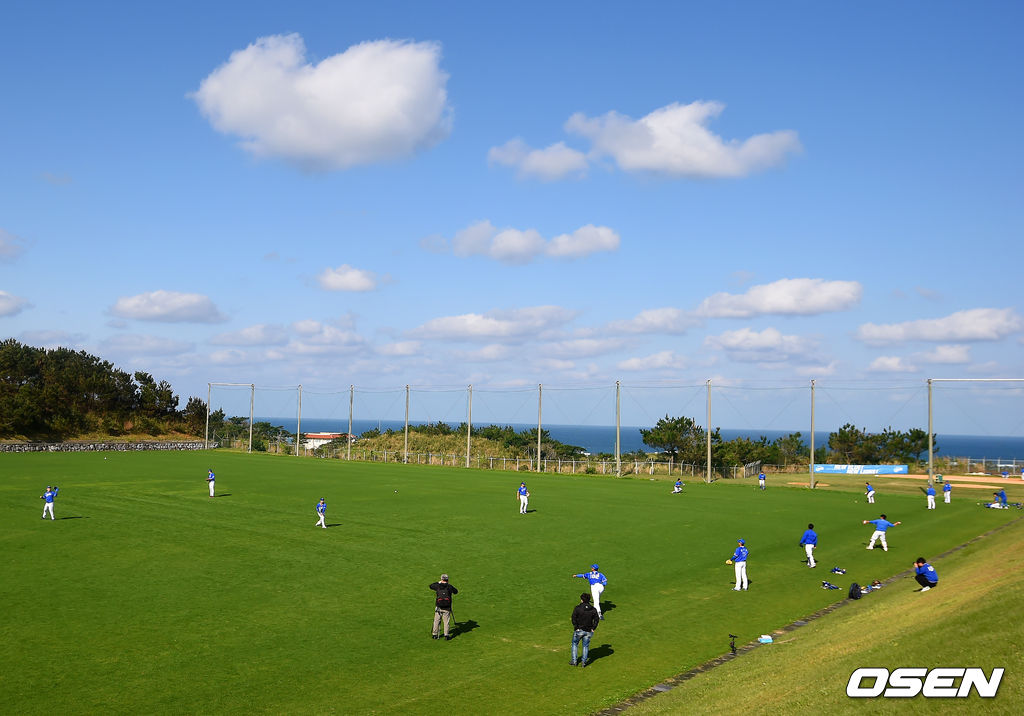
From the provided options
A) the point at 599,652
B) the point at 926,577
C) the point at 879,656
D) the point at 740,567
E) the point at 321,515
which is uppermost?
the point at 879,656

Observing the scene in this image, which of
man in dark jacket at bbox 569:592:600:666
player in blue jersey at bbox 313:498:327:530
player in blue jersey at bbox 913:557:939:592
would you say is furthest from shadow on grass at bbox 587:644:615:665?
player in blue jersey at bbox 313:498:327:530

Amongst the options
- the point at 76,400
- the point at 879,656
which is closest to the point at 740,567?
the point at 879,656

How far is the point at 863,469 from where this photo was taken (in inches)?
3964

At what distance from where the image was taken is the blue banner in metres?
97.7

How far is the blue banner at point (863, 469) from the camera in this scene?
320ft

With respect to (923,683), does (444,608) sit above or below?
below

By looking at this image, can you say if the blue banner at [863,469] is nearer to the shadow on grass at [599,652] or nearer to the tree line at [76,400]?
the shadow on grass at [599,652]

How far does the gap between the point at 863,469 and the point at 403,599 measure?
302ft

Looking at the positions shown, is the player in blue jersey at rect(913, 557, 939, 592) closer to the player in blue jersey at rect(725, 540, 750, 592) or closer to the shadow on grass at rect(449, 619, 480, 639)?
the player in blue jersey at rect(725, 540, 750, 592)

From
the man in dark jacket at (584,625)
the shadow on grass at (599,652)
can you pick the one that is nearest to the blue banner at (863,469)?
the shadow on grass at (599,652)

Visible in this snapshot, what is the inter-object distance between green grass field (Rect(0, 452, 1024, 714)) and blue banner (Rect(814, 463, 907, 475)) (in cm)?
5097

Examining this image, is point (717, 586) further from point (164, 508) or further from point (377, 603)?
point (164, 508)

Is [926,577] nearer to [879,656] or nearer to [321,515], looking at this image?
[879,656]

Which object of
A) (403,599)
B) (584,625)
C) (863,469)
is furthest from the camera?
(863,469)
